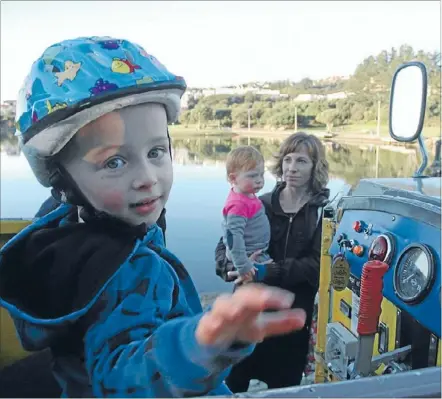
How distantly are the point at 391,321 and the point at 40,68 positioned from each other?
1.18m

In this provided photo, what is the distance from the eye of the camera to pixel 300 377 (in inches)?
88.5

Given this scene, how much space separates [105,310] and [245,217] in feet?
4.07

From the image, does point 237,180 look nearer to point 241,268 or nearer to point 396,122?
point 241,268

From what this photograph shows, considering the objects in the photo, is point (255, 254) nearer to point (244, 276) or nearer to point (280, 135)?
point (244, 276)

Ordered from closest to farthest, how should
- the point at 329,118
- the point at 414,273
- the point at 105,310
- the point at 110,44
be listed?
the point at 105,310 → the point at 110,44 → the point at 414,273 → the point at 329,118

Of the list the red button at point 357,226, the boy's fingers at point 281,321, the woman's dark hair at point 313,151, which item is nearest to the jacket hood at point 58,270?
the boy's fingers at point 281,321

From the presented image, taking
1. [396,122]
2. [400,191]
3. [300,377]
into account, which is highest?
[396,122]

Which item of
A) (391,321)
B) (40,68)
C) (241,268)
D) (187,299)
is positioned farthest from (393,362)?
(40,68)

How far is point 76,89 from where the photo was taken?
969 millimetres

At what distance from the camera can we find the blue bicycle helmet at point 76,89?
0.97 metres

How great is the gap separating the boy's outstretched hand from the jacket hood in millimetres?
300

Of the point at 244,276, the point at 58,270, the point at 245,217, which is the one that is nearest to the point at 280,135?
the point at 245,217

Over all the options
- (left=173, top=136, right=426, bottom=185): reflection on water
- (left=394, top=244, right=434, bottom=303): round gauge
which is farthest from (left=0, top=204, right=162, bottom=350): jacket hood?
(left=173, top=136, right=426, bottom=185): reflection on water

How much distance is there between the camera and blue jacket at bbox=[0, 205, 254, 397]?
827 millimetres
